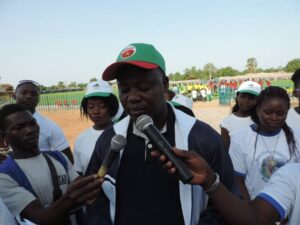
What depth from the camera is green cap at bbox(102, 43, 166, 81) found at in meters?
1.77

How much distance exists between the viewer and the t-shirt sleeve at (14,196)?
2.07 metres

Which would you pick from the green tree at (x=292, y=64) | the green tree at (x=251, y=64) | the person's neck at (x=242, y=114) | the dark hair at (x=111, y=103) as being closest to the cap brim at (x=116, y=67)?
the dark hair at (x=111, y=103)

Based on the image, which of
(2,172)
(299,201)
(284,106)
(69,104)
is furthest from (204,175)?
→ (69,104)

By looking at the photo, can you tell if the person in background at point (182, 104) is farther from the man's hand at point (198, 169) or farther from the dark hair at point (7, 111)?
the man's hand at point (198, 169)

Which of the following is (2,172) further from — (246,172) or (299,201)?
(246,172)

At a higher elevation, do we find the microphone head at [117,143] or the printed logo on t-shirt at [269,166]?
the microphone head at [117,143]

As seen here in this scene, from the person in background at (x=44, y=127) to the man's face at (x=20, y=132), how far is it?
1199 millimetres

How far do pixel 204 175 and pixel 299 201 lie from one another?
2.09 feet

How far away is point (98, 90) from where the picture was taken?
11.8ft

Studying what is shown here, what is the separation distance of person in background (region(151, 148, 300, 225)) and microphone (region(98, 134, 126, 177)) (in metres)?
0.26

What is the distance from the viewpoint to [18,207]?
6.79ft

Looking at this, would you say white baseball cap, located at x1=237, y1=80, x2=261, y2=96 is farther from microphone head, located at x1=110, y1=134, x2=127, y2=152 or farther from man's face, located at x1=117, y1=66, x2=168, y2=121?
microphone head, located at x1=110, y1=134, x2=127, y2=152

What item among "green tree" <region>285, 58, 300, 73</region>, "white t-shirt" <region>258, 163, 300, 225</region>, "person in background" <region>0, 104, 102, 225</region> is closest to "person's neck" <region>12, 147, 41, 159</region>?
"person in background" <region>0, 104, 102, 225</region>

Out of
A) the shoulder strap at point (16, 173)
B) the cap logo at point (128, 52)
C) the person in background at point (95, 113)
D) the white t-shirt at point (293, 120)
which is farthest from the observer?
the white t-shirt at point (293, 120)
